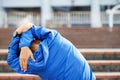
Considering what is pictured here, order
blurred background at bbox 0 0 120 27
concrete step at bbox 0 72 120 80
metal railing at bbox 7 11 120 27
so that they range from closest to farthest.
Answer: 1. concrete step at bbox 0 72 120 80
2. metal railing at bbox 7 11 120 27
3. blurred background at bbox 0 0 120 27

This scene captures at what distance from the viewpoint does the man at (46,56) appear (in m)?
1.98

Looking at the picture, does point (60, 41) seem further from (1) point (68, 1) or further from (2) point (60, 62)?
(1) point (68, 1)

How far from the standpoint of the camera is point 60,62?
79.7 inches

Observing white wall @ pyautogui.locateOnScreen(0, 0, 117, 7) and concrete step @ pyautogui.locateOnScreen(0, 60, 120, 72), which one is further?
white wall @ pyautogui.locateOnScreen(0, 0, 117, 7)

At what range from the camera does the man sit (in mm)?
1978

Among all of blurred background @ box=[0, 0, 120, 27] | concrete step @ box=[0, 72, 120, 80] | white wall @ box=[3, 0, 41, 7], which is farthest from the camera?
white wall @ box=[3, 0, 41, 7]

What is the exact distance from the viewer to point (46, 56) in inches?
77.5

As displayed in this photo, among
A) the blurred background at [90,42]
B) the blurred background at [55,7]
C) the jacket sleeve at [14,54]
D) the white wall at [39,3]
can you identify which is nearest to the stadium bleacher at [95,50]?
the blurred background at [90,42]

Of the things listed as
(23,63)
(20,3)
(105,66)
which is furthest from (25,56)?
(20,3)

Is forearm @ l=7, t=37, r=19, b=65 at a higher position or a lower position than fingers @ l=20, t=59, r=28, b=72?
higher

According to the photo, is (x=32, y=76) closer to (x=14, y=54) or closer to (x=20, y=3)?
(x=14, y=54)

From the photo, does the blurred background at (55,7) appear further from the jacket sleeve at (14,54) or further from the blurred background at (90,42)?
the jacket sleeve at (14,54)

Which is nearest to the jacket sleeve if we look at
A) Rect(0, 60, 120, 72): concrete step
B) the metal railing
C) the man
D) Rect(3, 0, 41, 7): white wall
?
the man

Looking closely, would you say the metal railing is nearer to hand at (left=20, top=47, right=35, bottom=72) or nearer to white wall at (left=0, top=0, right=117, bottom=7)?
white wall at (left=0, top=0, right=117, bottom=7)
